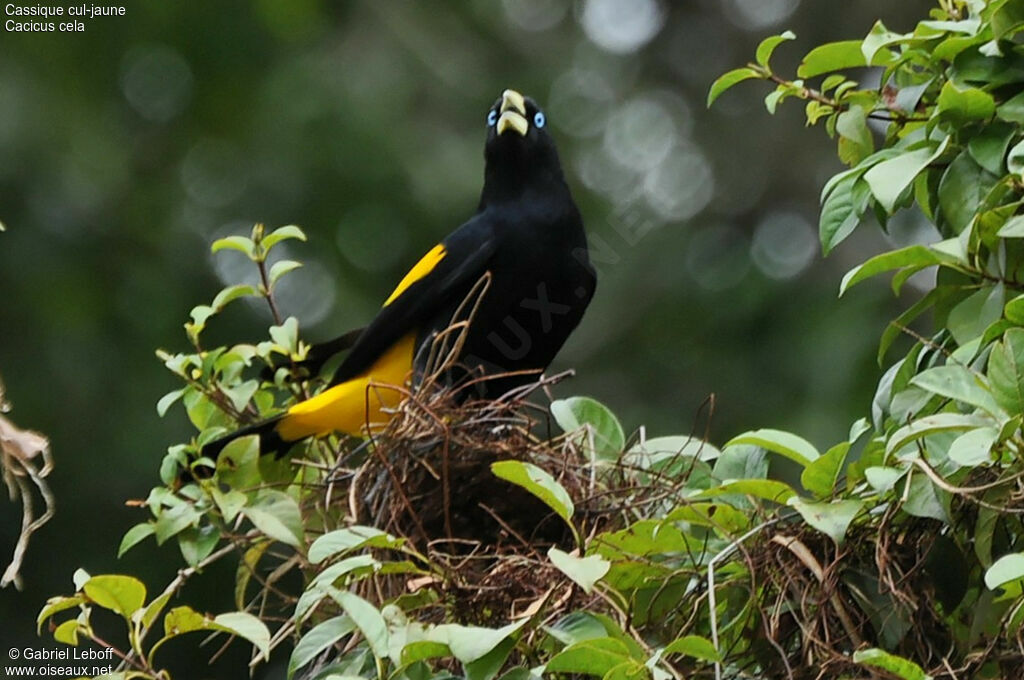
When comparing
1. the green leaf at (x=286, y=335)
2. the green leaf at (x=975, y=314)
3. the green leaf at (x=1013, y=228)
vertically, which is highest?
the green leaf at (x=1013, y=228)

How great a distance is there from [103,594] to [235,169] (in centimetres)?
628

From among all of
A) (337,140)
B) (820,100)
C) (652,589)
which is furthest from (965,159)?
(337,140)

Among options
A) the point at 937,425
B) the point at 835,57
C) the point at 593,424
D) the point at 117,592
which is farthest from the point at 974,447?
the point at 117,592

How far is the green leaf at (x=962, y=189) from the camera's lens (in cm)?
201

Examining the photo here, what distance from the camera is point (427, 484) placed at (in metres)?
2.84

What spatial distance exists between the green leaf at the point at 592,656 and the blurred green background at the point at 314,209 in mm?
5358

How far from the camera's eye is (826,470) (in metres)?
1.90

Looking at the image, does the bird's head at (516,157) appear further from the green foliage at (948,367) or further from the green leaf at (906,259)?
the green leaf at (906,259)

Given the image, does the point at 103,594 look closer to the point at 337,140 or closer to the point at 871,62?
the point at 871,62

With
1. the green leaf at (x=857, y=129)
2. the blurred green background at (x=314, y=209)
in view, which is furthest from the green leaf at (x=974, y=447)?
the blurred green background at (x=314, y=209)

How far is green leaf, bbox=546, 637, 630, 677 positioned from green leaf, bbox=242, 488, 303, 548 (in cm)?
84

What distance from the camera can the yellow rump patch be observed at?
3.14m

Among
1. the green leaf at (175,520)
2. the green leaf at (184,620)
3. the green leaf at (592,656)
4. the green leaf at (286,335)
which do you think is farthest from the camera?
the green leaf at (286,335)

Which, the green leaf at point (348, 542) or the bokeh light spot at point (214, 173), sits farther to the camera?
the bokeh light spot at point (214, 173)
